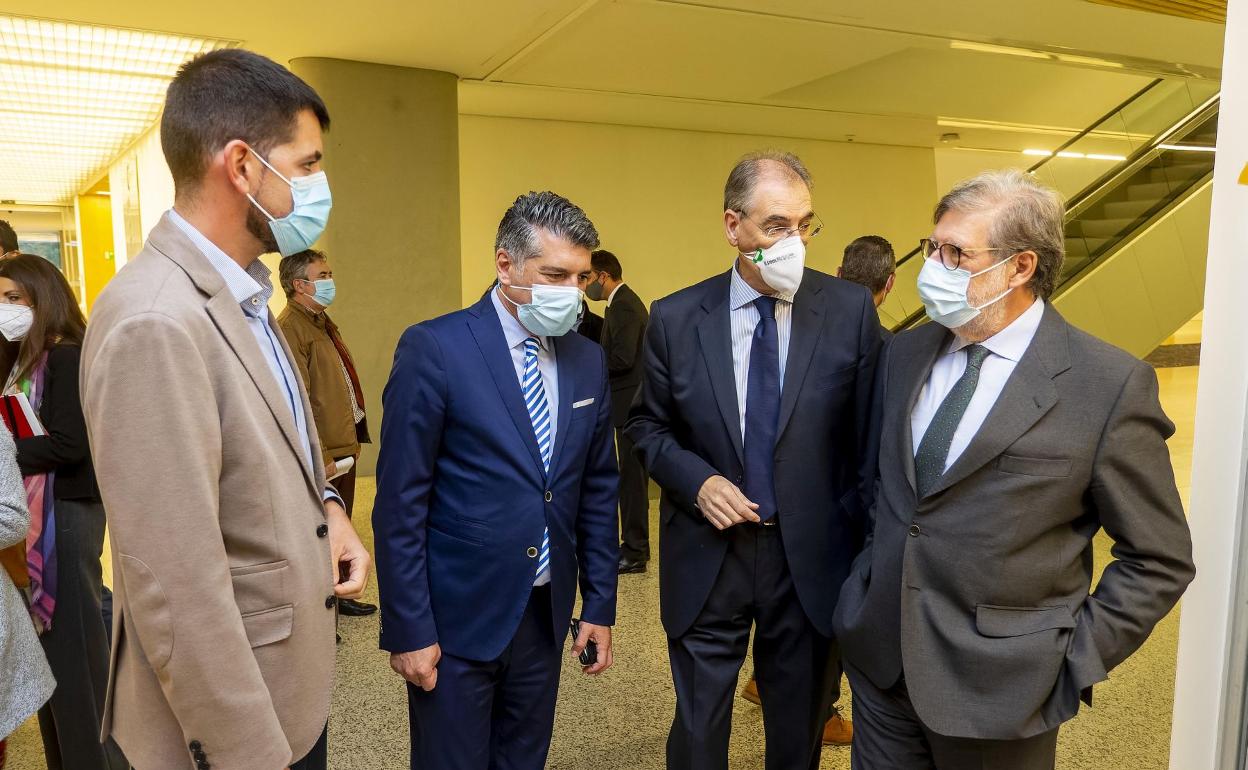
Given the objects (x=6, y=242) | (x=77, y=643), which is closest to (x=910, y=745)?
(x=77, y=643)

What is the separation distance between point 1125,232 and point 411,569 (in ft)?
22.8

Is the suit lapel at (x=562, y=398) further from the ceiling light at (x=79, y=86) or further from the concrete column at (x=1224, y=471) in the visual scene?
the ceiling light at (x=79, y=86)

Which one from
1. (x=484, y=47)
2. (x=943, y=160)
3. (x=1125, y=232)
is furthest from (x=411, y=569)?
(x=943, y=160)

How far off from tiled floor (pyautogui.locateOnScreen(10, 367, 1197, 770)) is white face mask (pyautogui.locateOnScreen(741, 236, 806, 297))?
6.09 feet

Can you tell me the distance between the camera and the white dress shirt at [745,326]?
7.18 feet

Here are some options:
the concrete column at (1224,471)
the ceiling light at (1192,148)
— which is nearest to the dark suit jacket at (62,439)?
the concrete column at (1224,471)

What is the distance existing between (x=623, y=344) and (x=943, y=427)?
13.1 feet

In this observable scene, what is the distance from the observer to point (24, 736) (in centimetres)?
332

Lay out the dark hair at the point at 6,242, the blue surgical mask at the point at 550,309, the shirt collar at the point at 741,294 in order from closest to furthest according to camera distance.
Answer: the blue surgical mask at the point at 550,309 < the shirt collar at the point at 741,294 < the dark hair at the point at 6,242

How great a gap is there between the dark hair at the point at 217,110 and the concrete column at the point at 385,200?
20.0ft

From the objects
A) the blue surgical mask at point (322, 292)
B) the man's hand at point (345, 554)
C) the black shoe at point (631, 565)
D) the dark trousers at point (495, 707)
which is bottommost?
the black shoe at point (631, 565)

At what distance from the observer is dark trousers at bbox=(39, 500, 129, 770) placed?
261 cm

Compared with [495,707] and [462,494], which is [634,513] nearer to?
[495,707]

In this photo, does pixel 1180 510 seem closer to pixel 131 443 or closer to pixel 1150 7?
pixel 131 443
